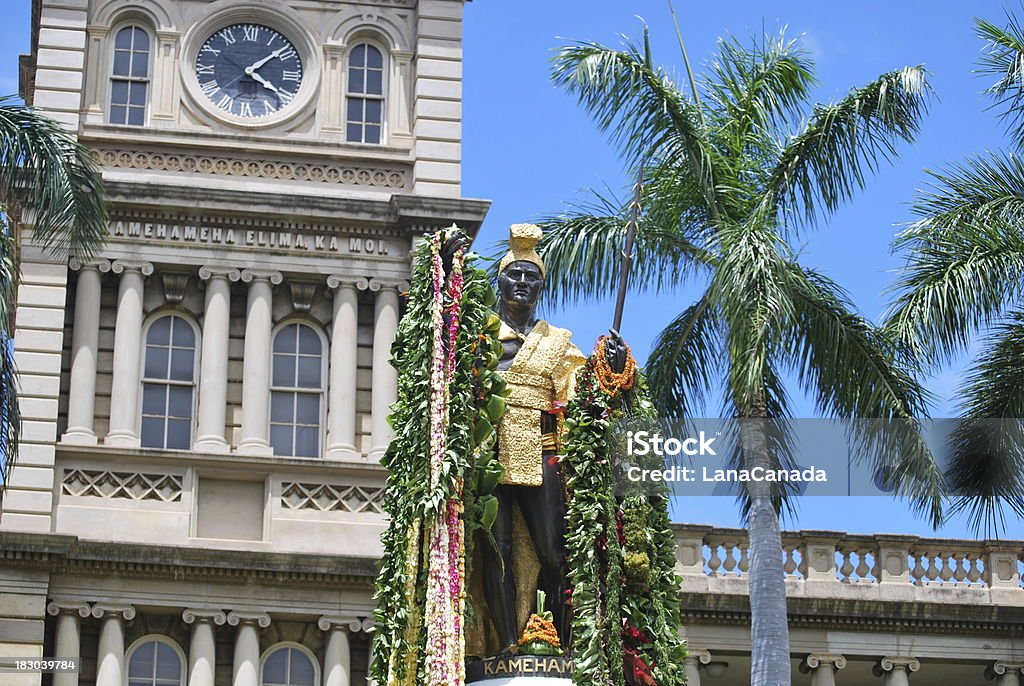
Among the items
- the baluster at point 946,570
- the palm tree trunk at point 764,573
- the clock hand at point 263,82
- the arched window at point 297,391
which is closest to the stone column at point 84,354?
the arched window at point 297,391

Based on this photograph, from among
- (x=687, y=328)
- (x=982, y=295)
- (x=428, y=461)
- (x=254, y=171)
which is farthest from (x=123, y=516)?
Result: (x=428, y=461)

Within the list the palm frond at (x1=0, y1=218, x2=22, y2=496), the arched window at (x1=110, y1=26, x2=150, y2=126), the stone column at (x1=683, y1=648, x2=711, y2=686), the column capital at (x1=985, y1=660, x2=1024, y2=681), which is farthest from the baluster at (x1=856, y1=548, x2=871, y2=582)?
the palm frond at (x1=0, y1=218, x2=22, y2=496)

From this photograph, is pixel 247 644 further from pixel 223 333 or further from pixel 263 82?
pixel 263 82

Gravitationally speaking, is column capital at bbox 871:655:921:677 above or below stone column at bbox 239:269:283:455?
below

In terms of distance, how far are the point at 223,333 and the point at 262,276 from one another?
115 centimetres

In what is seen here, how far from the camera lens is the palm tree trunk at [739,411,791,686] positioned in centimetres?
2442

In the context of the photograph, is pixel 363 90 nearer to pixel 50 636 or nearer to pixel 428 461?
pixel 50 636

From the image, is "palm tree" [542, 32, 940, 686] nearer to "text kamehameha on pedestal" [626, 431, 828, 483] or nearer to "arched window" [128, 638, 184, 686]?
"text kamehameha on pedestal" [626, 431, 828, 483]

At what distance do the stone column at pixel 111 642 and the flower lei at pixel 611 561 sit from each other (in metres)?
20.5

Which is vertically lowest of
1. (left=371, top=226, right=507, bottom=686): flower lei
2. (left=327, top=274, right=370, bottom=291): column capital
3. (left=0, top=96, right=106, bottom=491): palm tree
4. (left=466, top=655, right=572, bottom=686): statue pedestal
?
(left=466, top=655, right=572, bottom=686): statue pedestal

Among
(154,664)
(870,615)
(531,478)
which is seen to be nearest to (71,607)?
(154,664)

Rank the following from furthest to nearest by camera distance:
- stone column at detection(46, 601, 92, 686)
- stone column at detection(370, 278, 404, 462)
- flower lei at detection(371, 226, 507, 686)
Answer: stone column at detection(370, 278, 404, 462), stone column at detection(46, 601, 92, 686), flower lei at detection(371, 226, 507, 686)

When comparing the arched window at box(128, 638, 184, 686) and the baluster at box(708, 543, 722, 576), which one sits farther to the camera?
the baluster at box(708, 543, 722, 576)

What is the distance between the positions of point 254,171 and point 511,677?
24.0 meters
